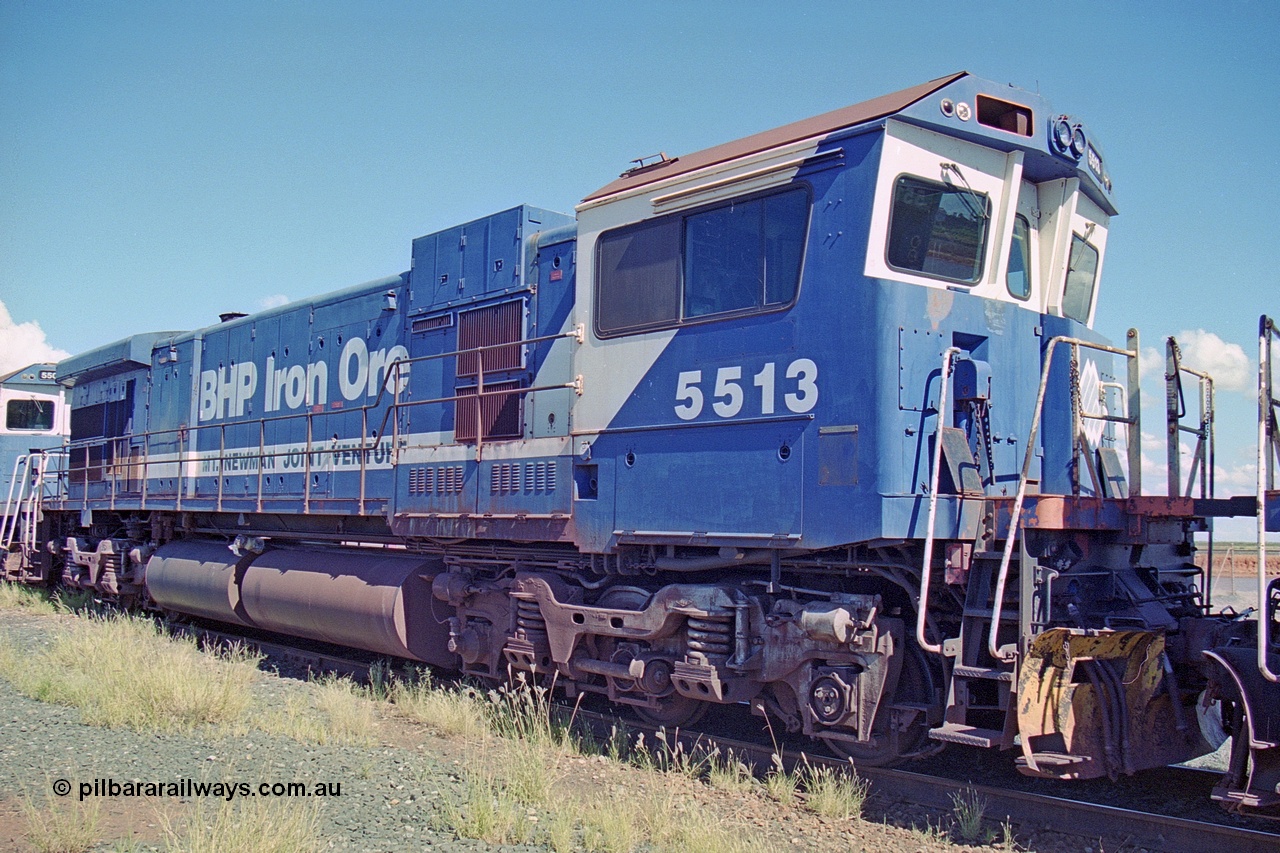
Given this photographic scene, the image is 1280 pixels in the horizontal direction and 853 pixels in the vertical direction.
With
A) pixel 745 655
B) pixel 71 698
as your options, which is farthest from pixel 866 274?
pixel 71 698

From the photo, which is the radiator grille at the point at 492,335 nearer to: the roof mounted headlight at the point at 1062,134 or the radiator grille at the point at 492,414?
the radiator grille at the point at 492,414

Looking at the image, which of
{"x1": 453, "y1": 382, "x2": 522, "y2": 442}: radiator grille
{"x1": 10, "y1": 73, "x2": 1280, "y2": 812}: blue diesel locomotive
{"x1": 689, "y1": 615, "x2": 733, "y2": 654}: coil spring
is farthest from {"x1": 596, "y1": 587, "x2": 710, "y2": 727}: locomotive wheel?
{"x1": 453, "y1": 382, "x2": 522, "y2": 442}: radiator grille

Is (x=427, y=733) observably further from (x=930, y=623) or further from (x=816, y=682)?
(x=930, y=623)

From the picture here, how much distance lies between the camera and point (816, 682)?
6.19 m

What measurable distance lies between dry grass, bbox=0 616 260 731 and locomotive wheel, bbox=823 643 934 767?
491 cm

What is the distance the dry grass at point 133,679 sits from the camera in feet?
25.7

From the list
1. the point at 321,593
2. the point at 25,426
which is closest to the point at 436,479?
the point at 321,593

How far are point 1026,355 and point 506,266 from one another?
15.0 feet

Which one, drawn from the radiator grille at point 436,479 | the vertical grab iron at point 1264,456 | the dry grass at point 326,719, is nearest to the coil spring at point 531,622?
the radiator grille at point 436,479

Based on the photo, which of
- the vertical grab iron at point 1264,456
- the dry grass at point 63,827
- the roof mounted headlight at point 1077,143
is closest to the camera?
the vertical grab iron at point 1264,456

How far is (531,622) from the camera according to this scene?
798 cm

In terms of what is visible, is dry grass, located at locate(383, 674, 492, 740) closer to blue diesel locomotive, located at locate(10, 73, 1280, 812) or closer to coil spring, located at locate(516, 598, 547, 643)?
blue diesel locomotive, located at locate(10, 73, 1280, 812)

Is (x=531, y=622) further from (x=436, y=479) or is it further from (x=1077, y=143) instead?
(x=1077, y=143)

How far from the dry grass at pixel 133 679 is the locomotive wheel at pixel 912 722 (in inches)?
193
